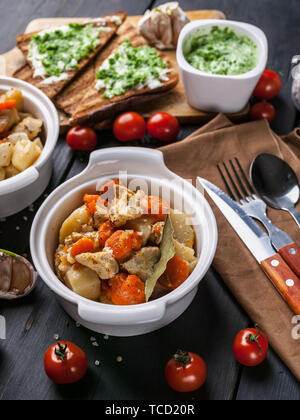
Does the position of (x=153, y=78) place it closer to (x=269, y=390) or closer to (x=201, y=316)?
(x=201, y=316)

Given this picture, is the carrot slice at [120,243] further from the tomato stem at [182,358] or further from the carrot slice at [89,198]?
the tomato stem at [182,358]

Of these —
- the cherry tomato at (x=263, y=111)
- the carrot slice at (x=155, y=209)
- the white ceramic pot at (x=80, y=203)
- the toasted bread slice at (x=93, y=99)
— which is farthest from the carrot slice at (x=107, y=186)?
the cherry tomato at (x=263, y=111)

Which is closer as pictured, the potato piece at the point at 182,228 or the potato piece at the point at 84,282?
the potato piece at the point at 84,282

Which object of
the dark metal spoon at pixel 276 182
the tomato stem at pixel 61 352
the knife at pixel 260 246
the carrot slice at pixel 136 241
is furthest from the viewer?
the dark metal spoon at pixel 276 182

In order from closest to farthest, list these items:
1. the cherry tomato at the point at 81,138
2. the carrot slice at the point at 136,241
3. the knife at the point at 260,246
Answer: the carrot slice at the point at 136,241, the knife at the point at 260,246, the cherry tomato at the point at 81,138

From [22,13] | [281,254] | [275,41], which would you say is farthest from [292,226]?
[22,13]
